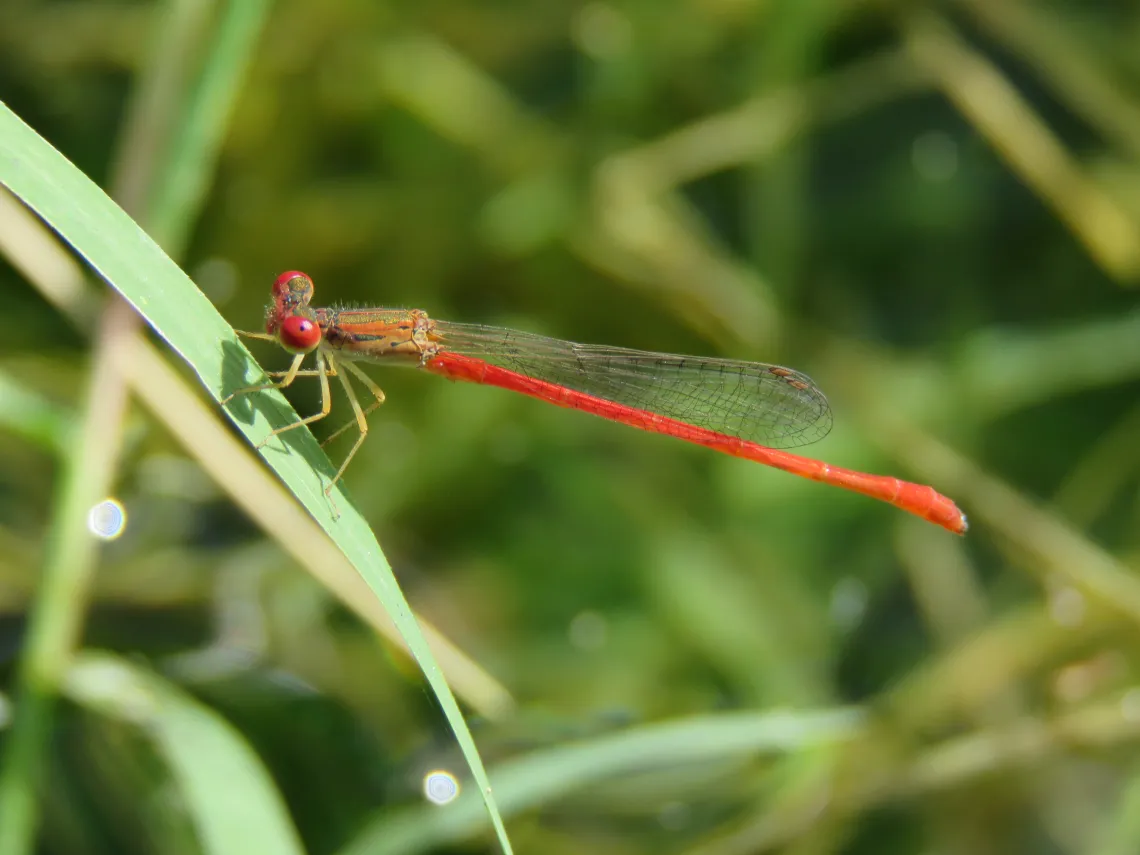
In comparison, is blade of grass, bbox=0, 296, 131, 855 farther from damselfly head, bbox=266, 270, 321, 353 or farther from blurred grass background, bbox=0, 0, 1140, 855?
damselfly head, bbox=266, 270, 321, 353

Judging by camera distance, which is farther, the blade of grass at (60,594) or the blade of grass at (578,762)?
the blade of grass at (578,762)

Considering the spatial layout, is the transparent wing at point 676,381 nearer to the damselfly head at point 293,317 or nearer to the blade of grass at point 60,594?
the damselfly head at point 293,317

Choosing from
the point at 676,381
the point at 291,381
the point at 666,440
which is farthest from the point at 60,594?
the point at 666,440

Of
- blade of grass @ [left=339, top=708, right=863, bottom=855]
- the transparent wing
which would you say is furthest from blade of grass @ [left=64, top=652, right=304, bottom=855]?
the transparent wing

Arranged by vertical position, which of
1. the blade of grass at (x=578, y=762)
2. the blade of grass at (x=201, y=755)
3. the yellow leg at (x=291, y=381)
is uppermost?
the yellow leg at (x=291, y=381)

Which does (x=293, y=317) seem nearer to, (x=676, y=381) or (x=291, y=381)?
(x=291, y=381)

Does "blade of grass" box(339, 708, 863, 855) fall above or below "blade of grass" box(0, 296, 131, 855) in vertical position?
below

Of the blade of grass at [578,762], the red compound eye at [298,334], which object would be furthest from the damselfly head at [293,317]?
the blade of grass at [578,762]
